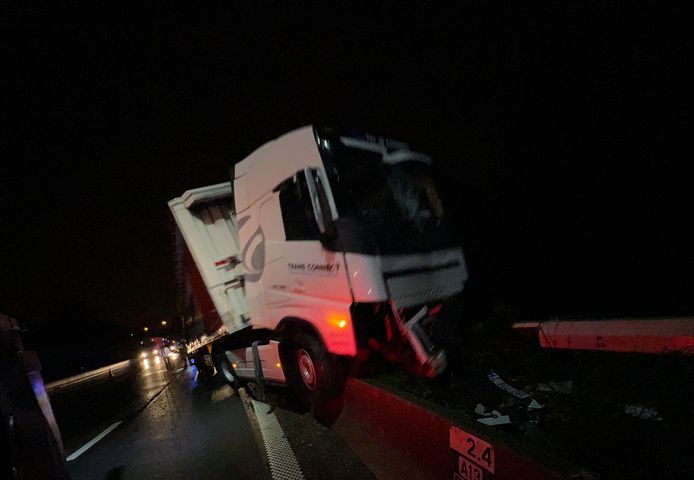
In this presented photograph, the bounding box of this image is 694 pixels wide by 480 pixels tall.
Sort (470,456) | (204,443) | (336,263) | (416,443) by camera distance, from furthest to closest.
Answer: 1. (204,443)
2. (336,263)
3. (416,443)
4. (470,456)

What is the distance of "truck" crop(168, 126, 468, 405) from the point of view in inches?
147

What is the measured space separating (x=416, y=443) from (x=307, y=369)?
6.30ft

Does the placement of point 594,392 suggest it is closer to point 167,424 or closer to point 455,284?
point 455,284

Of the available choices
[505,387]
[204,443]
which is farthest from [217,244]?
[505,387]

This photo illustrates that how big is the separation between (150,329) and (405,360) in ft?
325

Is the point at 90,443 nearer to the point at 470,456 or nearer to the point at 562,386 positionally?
the point at 470,456

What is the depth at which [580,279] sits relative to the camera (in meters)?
5.46

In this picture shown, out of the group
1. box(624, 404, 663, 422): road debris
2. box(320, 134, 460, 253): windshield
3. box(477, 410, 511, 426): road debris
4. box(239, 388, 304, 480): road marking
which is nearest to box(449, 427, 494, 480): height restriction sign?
box(477, 410, 511, 426): road debris

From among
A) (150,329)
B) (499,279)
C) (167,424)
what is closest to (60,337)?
(150,329)

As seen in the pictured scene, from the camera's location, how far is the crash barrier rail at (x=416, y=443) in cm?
205

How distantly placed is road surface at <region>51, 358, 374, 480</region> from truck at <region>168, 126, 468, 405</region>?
472 mm

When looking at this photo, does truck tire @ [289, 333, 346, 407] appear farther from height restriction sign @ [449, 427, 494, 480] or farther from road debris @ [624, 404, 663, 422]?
road debris @ [624, 404, 663, 422]

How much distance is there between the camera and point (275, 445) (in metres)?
4.14

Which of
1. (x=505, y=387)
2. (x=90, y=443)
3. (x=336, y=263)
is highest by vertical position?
(x=336, y=263)
